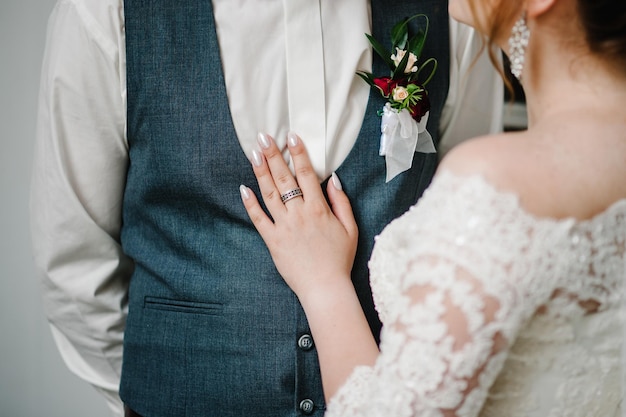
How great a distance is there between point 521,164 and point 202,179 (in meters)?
0.62

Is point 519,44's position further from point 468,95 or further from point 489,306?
point 468,95

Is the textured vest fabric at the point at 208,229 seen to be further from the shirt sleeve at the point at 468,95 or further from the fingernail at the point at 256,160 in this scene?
the shirt sleeve at the point at 468,95

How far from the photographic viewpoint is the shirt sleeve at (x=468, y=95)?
1.52 metres

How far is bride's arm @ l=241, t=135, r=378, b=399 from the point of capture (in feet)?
3.77

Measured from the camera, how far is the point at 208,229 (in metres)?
1.35

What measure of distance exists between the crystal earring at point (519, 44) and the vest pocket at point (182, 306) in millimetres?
688

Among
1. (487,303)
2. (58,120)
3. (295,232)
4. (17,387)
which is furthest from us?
(17,387)

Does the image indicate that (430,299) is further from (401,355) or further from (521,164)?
(521,164)

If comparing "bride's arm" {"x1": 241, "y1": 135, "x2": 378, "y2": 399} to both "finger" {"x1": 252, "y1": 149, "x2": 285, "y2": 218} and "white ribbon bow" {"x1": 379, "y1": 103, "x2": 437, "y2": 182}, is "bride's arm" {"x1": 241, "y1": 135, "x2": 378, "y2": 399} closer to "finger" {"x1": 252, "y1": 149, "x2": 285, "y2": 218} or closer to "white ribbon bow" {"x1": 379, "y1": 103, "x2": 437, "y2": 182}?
"finger" {"x1": 252, "y1": 149, "x2": 285, "y2": 218}

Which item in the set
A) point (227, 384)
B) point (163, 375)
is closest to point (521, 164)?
point (227, 384)

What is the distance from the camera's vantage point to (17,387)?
6.81ft

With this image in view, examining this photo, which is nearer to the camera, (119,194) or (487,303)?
(487,303)

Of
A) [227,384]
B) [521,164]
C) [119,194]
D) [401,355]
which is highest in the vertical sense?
[521,164]

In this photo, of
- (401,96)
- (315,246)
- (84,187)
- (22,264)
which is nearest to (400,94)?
(401,96)
